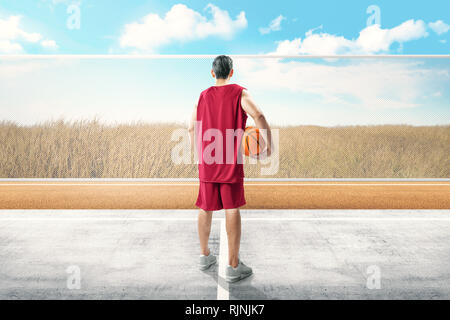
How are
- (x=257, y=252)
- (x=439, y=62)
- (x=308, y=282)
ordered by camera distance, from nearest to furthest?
1. (x=308, y=282)
2. (x=257, y=252)
3. (x=439, y=62)

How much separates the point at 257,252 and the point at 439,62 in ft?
19.1

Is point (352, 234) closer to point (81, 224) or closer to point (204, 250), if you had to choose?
point (204, 250)

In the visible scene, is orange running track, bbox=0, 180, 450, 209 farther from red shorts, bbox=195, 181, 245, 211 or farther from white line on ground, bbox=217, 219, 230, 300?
red shorts, bbox=195, 181, 245, 211

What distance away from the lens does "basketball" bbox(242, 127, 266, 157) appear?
3011 mm

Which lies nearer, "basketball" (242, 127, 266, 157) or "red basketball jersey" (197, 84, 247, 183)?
"red basketball jersey" (197, 84, 247, 183)

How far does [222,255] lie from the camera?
348 cm

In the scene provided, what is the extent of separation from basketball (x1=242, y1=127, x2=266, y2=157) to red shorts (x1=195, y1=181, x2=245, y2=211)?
262 millimetres

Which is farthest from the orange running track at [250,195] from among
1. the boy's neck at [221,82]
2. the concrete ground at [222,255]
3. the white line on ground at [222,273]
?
the boy's neck at [221,82]

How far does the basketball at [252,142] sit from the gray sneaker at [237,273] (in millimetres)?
842

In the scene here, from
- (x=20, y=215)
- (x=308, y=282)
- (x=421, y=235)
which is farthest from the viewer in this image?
(x=20, y=215)

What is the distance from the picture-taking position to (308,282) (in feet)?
9.42

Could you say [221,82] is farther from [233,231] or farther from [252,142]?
[233,231]

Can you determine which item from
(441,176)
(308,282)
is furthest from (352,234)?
(441,176)

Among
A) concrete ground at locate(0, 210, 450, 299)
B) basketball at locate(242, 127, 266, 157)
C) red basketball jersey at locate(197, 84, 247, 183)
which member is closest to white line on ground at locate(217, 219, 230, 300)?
concrete ground at locate(0, 210, 450, 299)
